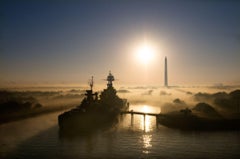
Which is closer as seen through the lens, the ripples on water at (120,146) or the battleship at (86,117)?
the ripples on water at (120,146)

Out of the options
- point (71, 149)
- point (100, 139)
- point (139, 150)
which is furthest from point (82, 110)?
point (139, 150)

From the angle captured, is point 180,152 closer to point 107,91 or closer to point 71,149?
point 71,149

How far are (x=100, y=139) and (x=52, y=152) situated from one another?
18.4 m

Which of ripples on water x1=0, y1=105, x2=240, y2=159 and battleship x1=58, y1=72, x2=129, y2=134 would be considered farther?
battleship x1=58, y1=72, x2=129, y2=134

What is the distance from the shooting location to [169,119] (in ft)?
328

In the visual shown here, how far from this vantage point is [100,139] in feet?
219

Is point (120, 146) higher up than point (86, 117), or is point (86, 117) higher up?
point (86, 117)

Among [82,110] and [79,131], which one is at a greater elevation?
[82,110]

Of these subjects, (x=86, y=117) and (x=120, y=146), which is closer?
(x=120, y=146)

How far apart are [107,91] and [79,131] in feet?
188

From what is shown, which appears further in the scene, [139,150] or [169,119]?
[169,119]

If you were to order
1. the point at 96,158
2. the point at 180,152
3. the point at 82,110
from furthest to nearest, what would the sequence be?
1. the point at 82,110
2. the point at 180,152
3. the point at 96,158

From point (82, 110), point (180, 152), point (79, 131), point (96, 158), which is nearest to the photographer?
point (96, 158)

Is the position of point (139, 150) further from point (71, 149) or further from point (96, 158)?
point (71, 149)
